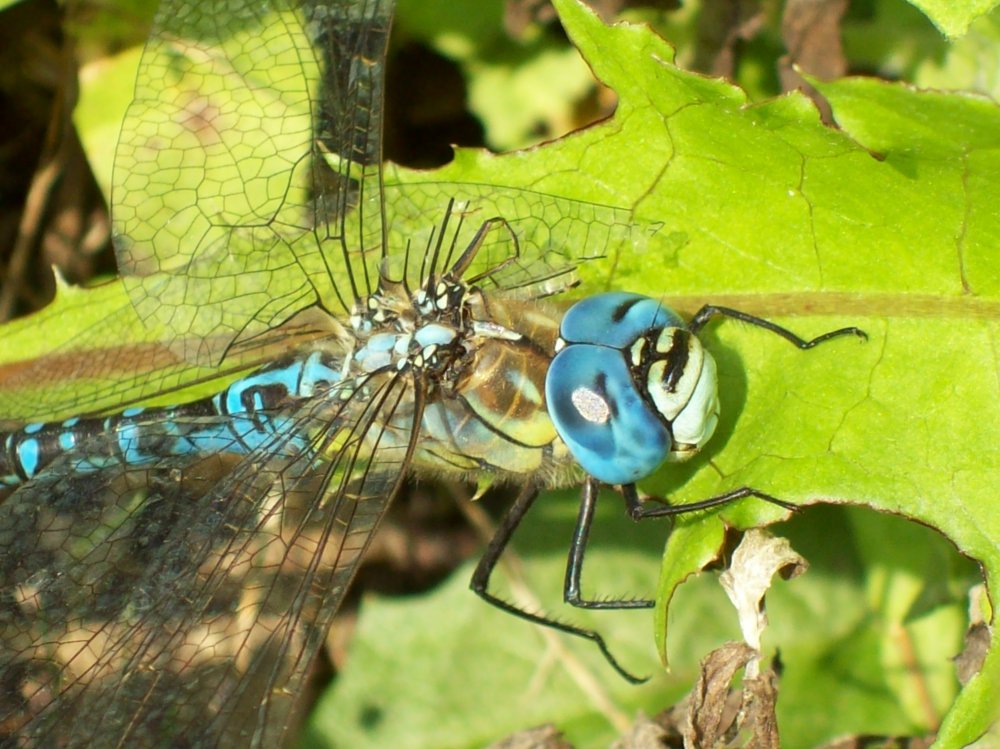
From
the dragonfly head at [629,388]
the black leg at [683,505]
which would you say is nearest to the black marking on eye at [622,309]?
the dragonfly head at [629,388]

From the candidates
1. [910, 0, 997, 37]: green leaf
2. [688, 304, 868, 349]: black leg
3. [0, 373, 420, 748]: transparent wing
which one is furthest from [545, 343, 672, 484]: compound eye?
[910, 0, 997, 37]: green leaf

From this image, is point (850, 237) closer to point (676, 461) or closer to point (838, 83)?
point (838, 83)

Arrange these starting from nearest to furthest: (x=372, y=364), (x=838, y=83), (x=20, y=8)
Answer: (x=838, y=83), (x=372, y=364), (x=20, y=8)

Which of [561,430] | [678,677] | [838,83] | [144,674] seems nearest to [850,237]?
[838,83]

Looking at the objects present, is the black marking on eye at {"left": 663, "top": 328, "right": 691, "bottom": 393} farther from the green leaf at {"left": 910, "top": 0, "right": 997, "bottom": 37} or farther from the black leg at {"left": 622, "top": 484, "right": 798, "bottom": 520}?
Result: the green leaf at {"left": 910, "top": 0, "right": 997, "bottom": 37}

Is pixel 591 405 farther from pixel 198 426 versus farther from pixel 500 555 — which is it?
pixel 198 426

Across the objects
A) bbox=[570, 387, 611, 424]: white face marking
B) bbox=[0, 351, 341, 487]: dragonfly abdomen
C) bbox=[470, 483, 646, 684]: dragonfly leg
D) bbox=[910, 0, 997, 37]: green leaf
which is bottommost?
bbox=[470, 483, 646, 684]: dragonfly leg

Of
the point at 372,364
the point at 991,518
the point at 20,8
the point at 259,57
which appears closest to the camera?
the point at 991,518
